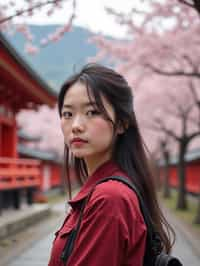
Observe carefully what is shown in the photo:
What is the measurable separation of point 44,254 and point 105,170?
25.4ft

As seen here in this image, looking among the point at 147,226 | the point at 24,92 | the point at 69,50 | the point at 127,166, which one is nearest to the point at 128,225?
the point at 147,226

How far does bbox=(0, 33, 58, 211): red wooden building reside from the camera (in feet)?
32.7

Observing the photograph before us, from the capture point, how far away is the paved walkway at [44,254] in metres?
8.04

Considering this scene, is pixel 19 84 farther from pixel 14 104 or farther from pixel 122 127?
pixel 122 127

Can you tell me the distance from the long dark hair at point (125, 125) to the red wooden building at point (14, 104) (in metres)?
6.95

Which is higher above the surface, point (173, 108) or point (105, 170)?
point (173, 108)

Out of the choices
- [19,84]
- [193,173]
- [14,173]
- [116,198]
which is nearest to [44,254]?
[19,84]

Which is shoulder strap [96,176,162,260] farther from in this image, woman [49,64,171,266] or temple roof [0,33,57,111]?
temple roof [0,33,57,111]

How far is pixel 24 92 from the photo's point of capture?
13.5m

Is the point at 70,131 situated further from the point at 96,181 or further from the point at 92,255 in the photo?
the point at 92,255

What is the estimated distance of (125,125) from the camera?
1.68 m

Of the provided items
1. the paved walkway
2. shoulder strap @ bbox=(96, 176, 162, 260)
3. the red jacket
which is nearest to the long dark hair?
shoulder strap @ bbox=(96, 176, 162, 260)

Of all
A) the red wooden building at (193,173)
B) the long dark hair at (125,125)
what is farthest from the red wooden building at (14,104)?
the red wooden building at (193,173)

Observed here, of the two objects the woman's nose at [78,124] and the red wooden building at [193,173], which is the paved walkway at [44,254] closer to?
the woman's nose at [78,124]
